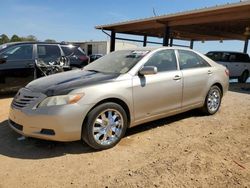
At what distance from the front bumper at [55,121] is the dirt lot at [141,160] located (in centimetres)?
32

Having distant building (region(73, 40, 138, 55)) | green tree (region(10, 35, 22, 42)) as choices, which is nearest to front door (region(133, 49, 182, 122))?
distant building (region(73, 40, 138, 55))

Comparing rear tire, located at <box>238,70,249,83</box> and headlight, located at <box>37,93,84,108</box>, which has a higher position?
headlight, located at <box>37,93,84,108</box>

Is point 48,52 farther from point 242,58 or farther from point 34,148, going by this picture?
point 242,58

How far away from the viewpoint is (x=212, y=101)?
6.07 m

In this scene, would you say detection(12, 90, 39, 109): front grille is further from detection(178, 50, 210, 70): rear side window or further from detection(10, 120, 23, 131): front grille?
detection(178, 50, 210, 70): rear side window

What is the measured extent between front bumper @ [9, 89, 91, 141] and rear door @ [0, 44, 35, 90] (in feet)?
13.2

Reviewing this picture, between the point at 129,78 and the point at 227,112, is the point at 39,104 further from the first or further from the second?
the point at 227,112

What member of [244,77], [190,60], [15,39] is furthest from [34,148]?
[15,39]

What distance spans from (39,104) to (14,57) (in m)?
4.43

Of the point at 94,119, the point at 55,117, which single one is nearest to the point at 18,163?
the point at 55,117

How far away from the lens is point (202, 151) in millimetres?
4066

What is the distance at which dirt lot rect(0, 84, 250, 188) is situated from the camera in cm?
318

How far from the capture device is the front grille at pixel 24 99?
12.7ft

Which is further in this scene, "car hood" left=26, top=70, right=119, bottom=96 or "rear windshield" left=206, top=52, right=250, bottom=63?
"rear windshield" left=206, top=52, right=250, bottom=63
